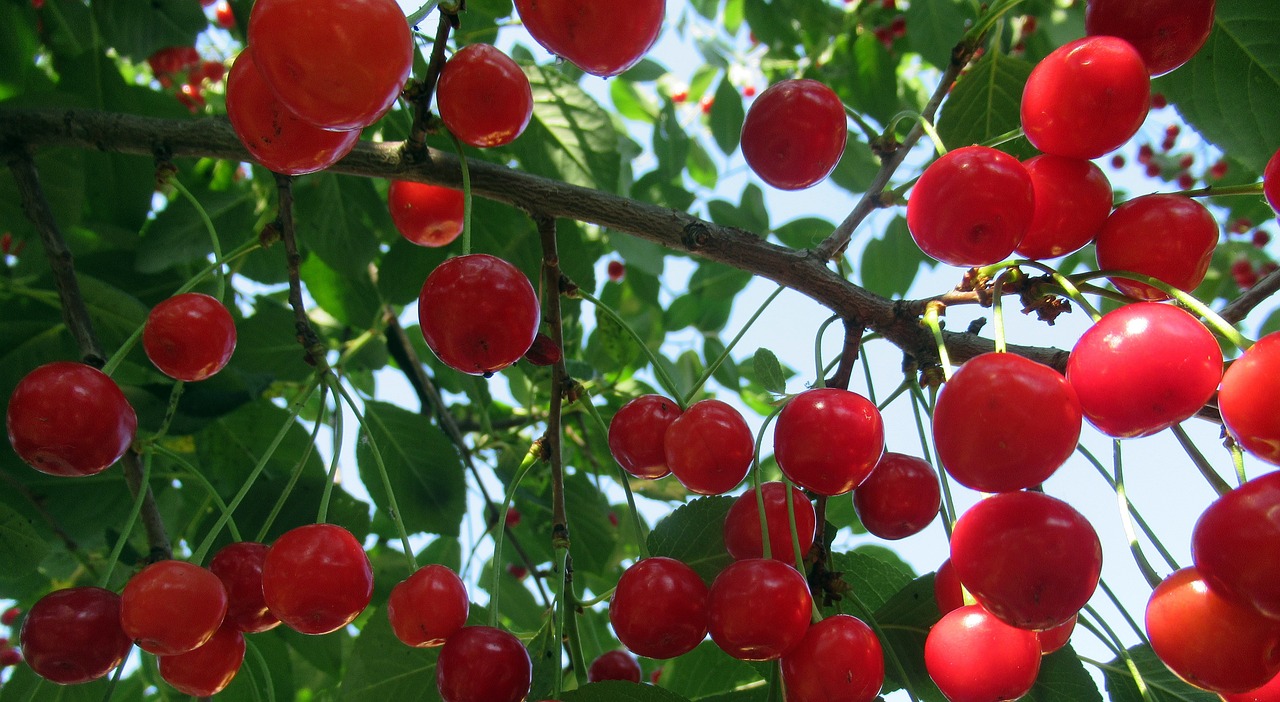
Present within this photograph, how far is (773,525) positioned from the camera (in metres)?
1.29

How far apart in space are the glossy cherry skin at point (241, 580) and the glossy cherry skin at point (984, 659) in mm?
1052

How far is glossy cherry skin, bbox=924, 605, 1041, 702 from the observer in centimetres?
105

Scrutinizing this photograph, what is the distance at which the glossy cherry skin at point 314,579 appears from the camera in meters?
1.25

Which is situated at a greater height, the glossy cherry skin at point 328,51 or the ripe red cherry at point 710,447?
the glossy cherry skin at point 328,51

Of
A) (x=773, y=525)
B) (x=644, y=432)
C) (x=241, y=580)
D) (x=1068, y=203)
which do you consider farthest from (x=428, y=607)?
(x=1068, y=203)

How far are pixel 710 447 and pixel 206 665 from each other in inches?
34.6

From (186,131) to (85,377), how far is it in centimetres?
56

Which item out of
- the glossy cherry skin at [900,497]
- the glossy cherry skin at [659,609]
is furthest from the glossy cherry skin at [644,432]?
the glossy cherry skin at [900,497]

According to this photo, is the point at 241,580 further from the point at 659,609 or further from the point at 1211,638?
the point at 1211,638

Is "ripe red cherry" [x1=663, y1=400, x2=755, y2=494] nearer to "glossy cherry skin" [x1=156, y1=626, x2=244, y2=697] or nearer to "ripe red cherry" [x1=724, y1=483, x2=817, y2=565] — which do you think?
"ripe red cherry" [x1=724, y1=483, x2=817, y2=565]

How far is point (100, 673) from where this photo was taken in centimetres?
129

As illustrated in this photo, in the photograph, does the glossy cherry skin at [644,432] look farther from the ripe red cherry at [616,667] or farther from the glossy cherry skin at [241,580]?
the glossy cherry skin at [241,580]

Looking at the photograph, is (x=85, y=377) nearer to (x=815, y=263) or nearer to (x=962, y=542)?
(x=815, y=263)

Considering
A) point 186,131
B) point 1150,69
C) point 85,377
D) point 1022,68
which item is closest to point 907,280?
point 1022,68
